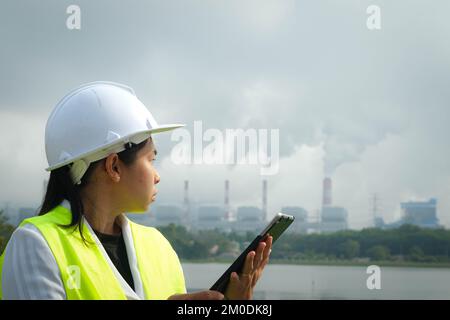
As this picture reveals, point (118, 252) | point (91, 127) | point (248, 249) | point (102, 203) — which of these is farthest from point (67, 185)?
point (248, 249)

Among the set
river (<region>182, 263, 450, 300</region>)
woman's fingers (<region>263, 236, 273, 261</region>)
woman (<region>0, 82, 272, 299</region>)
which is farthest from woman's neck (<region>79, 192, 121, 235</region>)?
river (<region>182, 263, 450, 300</region>)

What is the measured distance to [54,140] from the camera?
3.52m

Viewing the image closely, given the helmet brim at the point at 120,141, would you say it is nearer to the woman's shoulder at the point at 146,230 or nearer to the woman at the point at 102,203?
the woman at the point at 102,203

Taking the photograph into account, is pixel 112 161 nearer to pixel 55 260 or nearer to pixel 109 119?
pixel 109 119

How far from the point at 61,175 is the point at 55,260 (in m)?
0.47

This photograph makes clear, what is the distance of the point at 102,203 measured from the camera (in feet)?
11.4

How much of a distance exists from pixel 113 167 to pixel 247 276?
2.48 feet

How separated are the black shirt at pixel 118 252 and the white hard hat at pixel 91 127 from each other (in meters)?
0.29

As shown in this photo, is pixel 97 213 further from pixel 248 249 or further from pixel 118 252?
pixel 248 249

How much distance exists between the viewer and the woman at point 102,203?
323cm

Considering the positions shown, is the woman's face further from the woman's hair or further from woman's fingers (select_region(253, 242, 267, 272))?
woman's fingers (select_region(253, 242, 267, 272))

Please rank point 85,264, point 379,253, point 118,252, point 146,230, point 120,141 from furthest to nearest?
point 379,253
point 146,230
point 118,252
point 120,141
point 85,264

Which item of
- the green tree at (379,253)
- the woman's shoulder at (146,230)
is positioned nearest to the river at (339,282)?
the green tree at (379,253)
